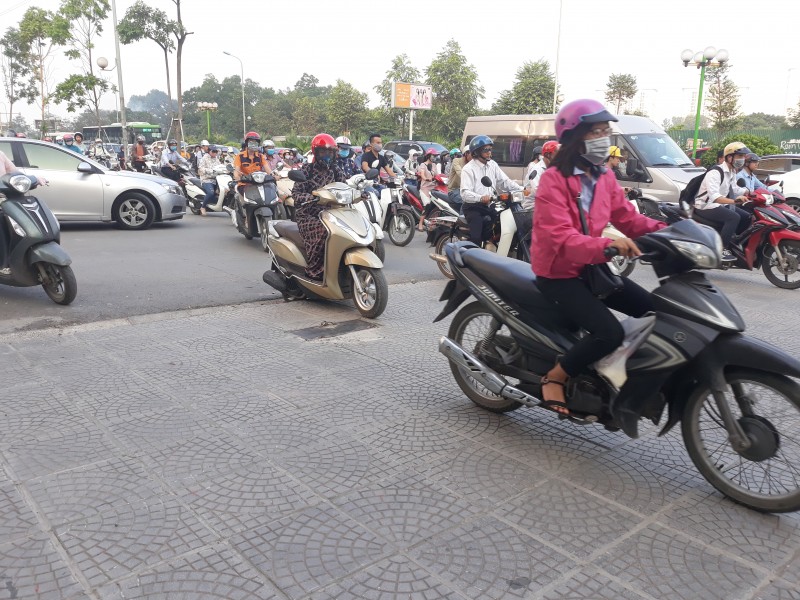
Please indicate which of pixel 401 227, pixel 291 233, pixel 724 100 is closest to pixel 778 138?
pixel 724 100

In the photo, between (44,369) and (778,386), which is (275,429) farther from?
(778,386)

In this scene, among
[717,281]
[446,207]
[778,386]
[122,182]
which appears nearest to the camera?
[778,386]

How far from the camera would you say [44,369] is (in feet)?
15.2

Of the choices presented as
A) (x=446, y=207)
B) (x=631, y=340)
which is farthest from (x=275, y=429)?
(x=446, y=207)

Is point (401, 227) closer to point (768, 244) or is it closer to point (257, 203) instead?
point (257, 203)

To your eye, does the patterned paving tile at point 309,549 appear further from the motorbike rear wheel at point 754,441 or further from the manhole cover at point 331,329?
the manhole cover at point 331,329

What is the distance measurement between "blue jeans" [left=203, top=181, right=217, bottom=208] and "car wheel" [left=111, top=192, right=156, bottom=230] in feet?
4.79

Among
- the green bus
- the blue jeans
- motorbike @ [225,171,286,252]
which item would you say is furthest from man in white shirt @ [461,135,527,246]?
the green bus

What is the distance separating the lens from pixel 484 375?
3838mm

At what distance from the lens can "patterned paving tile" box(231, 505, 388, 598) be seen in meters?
2.49

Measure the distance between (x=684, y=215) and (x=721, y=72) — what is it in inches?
1715

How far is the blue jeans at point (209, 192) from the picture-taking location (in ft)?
44.6

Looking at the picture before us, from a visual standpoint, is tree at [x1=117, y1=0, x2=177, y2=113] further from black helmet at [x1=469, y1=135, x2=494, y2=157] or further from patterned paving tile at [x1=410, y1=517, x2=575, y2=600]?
patterned paving tile at [x1=410, y1=517, x2=575, y2=600]

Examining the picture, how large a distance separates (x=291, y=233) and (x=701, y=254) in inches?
186
